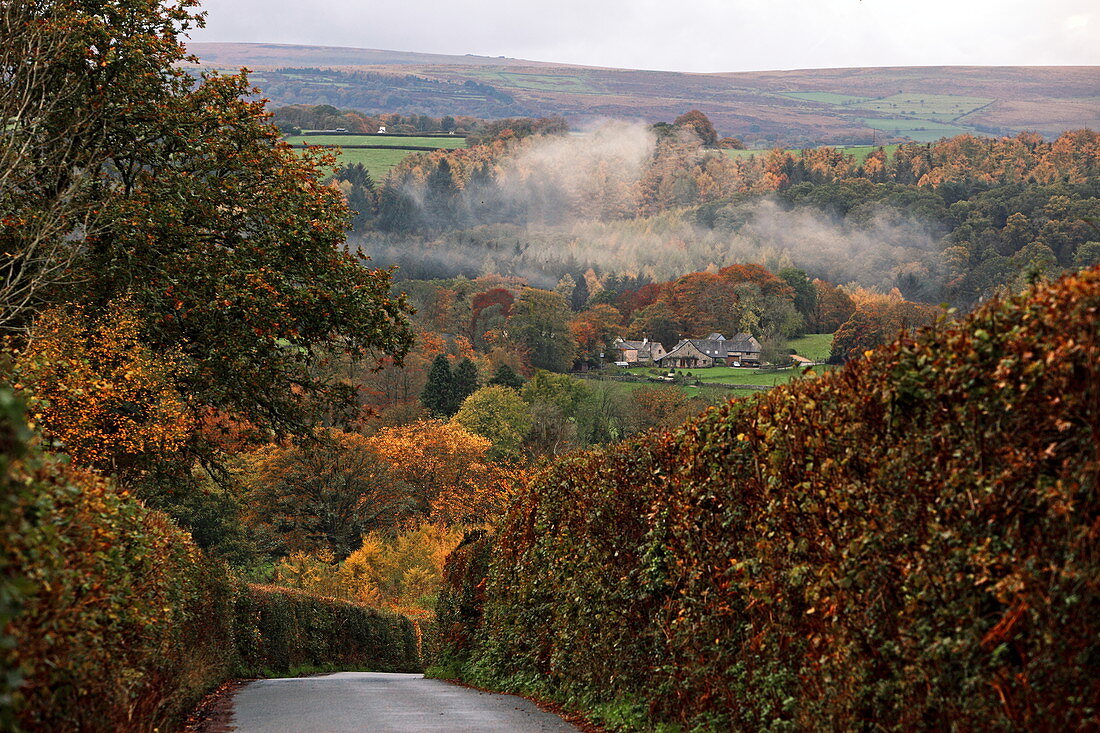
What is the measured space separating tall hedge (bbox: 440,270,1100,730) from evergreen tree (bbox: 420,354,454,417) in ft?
277

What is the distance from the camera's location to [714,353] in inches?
4904

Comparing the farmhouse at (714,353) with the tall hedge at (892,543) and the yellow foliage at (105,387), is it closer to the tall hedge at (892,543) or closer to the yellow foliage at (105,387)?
the yellow foliage at (105,387)

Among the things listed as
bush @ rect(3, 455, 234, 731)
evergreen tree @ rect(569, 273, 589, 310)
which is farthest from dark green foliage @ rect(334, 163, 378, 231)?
bush @ rect(3, 455, 234, 731)

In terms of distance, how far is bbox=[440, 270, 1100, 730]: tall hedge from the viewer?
4.49 meters

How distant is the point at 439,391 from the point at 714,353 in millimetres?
40295

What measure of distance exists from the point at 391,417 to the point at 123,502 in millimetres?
82199

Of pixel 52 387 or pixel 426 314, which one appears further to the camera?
pixel 426 314

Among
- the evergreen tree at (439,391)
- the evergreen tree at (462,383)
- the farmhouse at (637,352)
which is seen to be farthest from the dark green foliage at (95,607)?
the farmhouse at (637,352)

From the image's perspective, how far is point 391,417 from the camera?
297 ft

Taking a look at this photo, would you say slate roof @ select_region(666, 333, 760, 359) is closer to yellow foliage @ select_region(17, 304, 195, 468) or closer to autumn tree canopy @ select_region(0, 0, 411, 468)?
autumn tree canopy @ select_region(0, 0, 411, 468)

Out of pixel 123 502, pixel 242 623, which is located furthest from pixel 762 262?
pixel 123 502

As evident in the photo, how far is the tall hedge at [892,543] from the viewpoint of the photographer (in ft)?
14.7

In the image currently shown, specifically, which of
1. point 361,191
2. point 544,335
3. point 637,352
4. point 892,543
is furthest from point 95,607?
point 361,191

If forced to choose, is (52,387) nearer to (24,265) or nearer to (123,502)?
(24,265)
